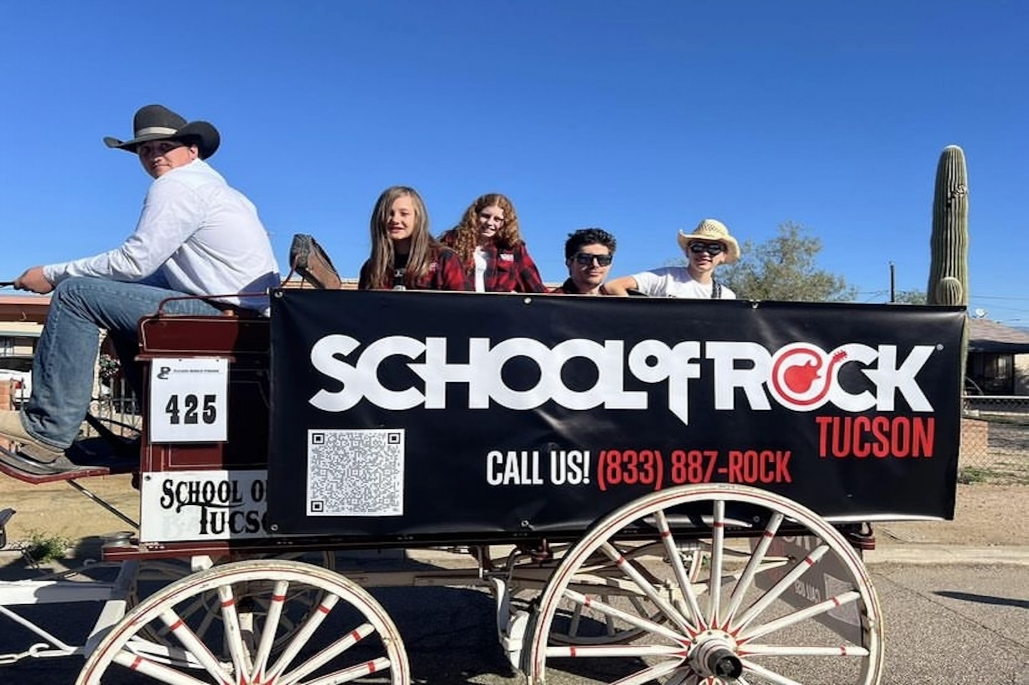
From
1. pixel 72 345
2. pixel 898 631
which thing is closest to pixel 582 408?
pixel 72 345

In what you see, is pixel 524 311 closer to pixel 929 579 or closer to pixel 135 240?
pixel 135 240

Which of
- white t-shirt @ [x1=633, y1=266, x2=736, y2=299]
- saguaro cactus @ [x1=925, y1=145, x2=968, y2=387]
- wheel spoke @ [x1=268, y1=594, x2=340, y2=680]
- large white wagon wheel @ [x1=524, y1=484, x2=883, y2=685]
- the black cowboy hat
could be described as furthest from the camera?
saguaro cactus @ [x1=925, y1=145, x2=968, y2=387]

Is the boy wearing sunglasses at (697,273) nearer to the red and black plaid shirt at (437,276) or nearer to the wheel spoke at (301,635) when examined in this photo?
the red and black plaid shirt at (437,276)

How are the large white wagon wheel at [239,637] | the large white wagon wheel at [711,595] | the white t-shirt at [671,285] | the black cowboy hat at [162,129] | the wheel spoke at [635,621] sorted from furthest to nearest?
the white t-shirt at [671,285]
the black cowboy hat at [162,129]
the wheel spoke at [635,621]
the large white wagon wheel at [711,595]
the large white wagon wheel at [239,637]

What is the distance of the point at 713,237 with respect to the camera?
13.6ft

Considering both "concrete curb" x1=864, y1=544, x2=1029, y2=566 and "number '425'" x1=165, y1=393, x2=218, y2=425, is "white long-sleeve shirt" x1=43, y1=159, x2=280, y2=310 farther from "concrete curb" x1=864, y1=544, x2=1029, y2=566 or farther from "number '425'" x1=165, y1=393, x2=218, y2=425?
"concrete curb" x1=864, y1=544, x2=1029, y2=566

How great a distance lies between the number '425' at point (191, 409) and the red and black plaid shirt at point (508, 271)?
151cm

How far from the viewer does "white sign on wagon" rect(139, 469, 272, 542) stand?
2691 millimetres

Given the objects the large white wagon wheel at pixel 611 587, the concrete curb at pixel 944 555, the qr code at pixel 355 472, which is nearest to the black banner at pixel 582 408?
the qr code at pixel 355 472

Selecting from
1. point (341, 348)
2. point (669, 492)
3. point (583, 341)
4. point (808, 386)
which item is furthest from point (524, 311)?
point (808, 386)

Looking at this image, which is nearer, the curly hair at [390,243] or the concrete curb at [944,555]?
the curly hair at [390,243]

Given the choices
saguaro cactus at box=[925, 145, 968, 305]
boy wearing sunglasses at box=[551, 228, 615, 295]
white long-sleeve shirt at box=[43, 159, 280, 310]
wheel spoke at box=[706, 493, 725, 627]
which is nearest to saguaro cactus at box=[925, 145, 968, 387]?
saguaro cactus at box=[925, 145, 968, 305]

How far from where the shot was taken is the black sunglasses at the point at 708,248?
13.7 feet

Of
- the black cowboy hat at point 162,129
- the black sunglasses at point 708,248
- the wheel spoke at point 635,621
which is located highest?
the black cowboy hat at point 162,129
